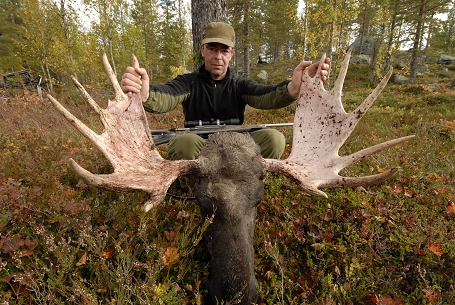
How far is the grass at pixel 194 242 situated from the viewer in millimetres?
2041

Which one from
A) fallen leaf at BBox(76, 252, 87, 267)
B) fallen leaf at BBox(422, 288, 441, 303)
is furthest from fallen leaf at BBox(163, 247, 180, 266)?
fallen leaf at BBox(422, 288, 441, 303)

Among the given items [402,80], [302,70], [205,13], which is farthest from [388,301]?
[402,80]

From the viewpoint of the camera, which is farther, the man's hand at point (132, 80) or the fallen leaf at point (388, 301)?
the man's hand at point (132, 80)

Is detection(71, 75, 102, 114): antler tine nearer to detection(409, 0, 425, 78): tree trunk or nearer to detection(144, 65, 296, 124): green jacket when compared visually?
detection(144, 65, 296, 124): green jacket

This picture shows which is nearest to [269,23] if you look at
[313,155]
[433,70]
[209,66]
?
[433,70]

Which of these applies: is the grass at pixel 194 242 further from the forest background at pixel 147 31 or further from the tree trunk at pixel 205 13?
the forest background at pixel 147 31

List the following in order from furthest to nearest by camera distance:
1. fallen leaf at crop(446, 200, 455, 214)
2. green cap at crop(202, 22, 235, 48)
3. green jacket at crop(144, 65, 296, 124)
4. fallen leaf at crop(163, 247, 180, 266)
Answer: green jacket at crop(144, 65, 296, 124) < green cap at crop(202, 22, 235, 48) < fallen leaf at crop(446, 200, 455, 214) < fallen leaf at crop(163, 247, 180, 266)

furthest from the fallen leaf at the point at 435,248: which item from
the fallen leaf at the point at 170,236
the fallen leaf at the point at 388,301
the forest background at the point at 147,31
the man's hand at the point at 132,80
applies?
the forest background at the point at 147,31

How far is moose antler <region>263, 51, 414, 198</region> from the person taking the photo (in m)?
2.44

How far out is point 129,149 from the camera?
2.41 meters

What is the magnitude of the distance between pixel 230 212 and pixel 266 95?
2.33 meters

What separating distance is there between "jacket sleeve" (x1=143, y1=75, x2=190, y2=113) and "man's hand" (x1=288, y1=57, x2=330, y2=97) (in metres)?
1.76

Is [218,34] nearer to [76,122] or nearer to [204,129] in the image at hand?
[204,129]

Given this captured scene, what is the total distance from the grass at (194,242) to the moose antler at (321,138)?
31.4 inches
